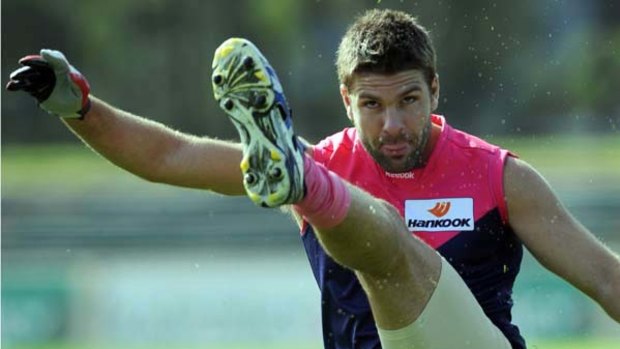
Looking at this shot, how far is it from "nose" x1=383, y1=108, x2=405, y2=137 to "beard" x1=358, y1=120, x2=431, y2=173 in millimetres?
31

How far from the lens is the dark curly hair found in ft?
19.2

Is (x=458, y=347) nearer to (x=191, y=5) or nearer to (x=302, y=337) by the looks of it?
(x=302, y=337)

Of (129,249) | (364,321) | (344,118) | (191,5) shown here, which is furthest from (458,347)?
(191,5)

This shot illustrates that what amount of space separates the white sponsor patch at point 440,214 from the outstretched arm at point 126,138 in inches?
25.1

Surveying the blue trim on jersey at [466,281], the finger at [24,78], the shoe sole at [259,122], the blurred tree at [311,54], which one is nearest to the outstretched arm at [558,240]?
the blue trim on jersey at [466,281]

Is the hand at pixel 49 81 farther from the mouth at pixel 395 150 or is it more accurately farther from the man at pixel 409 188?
the mouth at pixel 395 150

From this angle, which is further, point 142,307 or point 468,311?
point 142,307

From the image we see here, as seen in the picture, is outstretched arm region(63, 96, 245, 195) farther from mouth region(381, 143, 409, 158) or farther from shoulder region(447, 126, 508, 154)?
shoulder region(447, 126, 508, 154)

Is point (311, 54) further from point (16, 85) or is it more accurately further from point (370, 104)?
point (16, 85)

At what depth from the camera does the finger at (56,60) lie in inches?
222

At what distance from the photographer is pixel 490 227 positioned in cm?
595

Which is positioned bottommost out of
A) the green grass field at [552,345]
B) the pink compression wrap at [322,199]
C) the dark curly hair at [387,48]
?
the green grass field at [552,345]

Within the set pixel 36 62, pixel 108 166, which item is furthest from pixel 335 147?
pixel 108 166

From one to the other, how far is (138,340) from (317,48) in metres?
9.03
